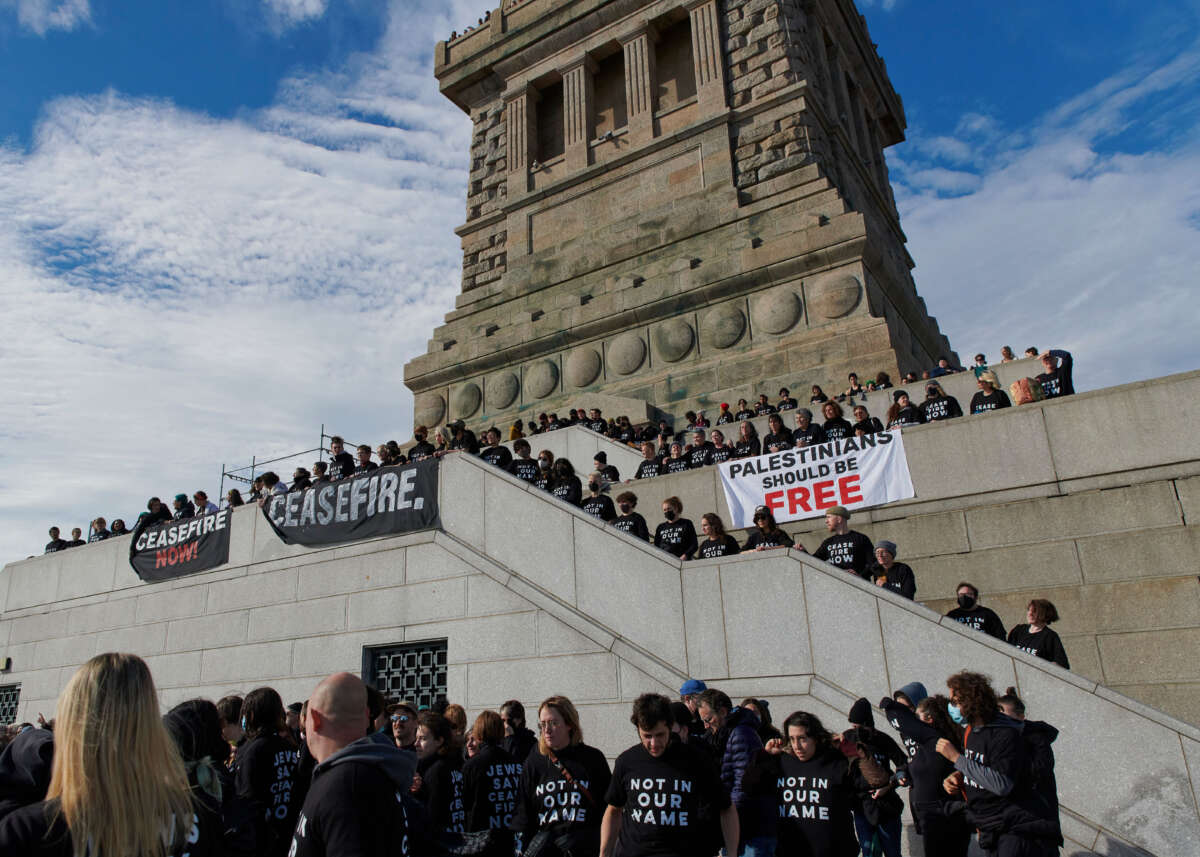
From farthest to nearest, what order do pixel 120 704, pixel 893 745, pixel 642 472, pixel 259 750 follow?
pixel 642 472, pixel 893 745, pixel 259 750, pixel 120 704

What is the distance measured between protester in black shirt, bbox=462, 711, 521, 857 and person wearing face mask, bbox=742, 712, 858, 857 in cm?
135

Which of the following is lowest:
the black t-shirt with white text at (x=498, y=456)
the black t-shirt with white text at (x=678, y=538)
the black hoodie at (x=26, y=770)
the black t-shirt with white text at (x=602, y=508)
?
the black hoodie at (x=26, y=770)

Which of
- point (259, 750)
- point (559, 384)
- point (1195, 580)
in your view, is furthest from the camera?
point (559, 384)

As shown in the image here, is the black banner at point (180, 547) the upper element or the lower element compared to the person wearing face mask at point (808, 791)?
upper

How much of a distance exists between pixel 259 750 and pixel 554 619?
16.0 ft

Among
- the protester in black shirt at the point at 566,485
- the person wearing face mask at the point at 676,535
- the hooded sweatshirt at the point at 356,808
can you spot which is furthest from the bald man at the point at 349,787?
the protester in black shirt at the point at 566,485

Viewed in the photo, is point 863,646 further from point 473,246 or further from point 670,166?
point 473,246

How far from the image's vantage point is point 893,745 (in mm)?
5434

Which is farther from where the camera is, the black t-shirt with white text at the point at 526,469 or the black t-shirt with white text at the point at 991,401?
the black t-shirt with white text at the point at 526,469

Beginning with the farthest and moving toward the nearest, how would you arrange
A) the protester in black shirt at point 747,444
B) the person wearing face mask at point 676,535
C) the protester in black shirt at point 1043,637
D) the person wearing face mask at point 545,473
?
the person wearing face mask at point 545,473 < the protester in black shirt at point 747,444 < the person wearing face mask at point 676,535 < the protester in black shirt at point 1043,637

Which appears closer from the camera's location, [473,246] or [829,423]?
[829,423]

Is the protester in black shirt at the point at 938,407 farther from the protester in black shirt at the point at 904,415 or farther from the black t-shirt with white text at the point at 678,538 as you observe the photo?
the black t-shirt with white text at the point at 678,538

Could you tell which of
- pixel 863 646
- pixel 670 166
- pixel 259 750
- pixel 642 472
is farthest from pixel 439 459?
pixel 670 166

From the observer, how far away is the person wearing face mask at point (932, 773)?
487 centimetres
